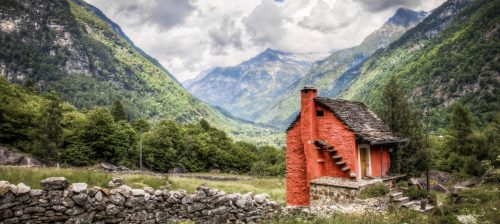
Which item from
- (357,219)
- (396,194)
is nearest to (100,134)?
(396,194)

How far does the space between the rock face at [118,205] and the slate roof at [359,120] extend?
10.7m

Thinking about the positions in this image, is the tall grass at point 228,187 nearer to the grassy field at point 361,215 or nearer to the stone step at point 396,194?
the grassy field at point 361,215

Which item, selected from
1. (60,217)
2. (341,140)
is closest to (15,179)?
(60,217)

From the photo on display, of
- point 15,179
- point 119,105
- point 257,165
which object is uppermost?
point 119,105

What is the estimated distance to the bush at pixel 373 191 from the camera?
705 inches

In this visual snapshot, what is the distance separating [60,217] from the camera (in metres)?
8.27

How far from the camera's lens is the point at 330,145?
2169cm

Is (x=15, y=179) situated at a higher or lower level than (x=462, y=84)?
lower

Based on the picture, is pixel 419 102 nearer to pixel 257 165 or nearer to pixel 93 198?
pixel 257 165

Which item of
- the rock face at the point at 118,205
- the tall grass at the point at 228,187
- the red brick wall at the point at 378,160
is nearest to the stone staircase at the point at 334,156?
the red brick wall at the point at 378,160

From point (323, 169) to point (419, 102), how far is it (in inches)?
6714

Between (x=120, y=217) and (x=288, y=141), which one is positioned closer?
(x=120, y=217)

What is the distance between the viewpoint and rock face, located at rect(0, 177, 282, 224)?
25.9 ft

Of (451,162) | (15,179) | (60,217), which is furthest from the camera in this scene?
(451,162)
